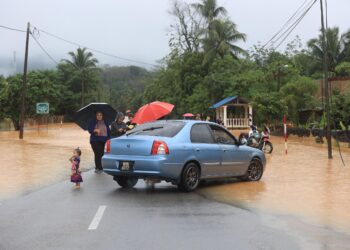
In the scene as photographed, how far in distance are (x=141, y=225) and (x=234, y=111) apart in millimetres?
47021

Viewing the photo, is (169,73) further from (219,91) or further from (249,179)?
(249,179)

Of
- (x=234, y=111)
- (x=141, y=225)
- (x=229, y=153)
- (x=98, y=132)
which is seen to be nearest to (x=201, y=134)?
(x=229, y=153)

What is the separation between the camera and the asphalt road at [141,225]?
22.1 feet

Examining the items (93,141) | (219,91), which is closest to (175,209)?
(93,141)

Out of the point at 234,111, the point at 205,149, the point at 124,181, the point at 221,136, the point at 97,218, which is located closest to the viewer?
the point at 97,218

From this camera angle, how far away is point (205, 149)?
11883 mm

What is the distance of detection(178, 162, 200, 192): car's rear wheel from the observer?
36.9 ft

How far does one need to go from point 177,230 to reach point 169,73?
57.2m

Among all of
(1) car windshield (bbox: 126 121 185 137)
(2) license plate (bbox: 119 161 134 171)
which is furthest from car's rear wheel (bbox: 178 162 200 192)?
(2) license plate (bbox: 119 161 134 171)

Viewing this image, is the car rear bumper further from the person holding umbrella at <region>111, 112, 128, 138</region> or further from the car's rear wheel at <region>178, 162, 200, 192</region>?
the person holding umbrella at <region>111, 112, 128, 138</region>

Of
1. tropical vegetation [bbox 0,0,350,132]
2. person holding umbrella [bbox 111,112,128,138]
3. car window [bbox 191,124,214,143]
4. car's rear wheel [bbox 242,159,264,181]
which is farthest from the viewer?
tropical vegetation [bbox 0,0,350,132]

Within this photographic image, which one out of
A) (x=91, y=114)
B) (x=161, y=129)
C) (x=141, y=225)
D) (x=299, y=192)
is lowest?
(x=141, y=225)

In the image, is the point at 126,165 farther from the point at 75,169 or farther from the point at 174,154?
the point at 75,169

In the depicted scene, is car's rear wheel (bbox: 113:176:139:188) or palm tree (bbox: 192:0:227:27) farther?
palm tree (bbox: 192:0:227:27)
